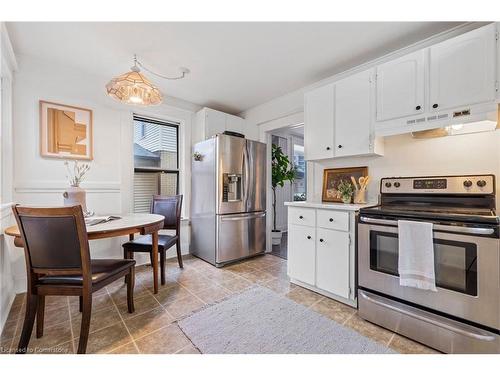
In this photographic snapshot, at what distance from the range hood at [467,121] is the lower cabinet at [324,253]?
0.99 metres

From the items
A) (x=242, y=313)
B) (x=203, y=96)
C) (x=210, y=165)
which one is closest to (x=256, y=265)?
(x=242, y=313)

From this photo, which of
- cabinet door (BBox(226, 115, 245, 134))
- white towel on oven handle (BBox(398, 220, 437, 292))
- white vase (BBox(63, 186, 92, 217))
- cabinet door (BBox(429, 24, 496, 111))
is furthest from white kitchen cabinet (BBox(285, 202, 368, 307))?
white vase (BBox(63, 186, 92, 217))

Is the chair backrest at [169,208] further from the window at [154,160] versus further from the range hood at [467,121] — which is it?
the range hood at [467,121]

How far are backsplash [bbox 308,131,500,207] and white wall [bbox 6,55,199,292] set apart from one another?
9.36 ft

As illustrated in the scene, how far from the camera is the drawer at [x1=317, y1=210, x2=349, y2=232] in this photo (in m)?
1.98

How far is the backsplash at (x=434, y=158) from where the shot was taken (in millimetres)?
1705

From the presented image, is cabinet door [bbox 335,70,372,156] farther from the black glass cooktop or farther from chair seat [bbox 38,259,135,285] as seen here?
chair seat [bbox 38,259,135,285]

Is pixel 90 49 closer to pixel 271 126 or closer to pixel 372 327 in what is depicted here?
pixel 271 126

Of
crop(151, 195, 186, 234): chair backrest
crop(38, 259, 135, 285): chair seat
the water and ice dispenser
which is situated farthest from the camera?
the water and ice dispenser

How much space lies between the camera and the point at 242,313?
1.86 metres

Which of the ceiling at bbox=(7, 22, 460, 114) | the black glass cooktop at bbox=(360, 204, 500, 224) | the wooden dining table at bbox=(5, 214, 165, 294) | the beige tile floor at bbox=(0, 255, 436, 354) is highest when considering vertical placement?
the ceiling at bbox=(7, 22, 460, 114)

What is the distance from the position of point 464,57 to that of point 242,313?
263 centimetres

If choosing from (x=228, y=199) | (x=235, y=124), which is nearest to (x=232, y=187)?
(x=228, y=199)
